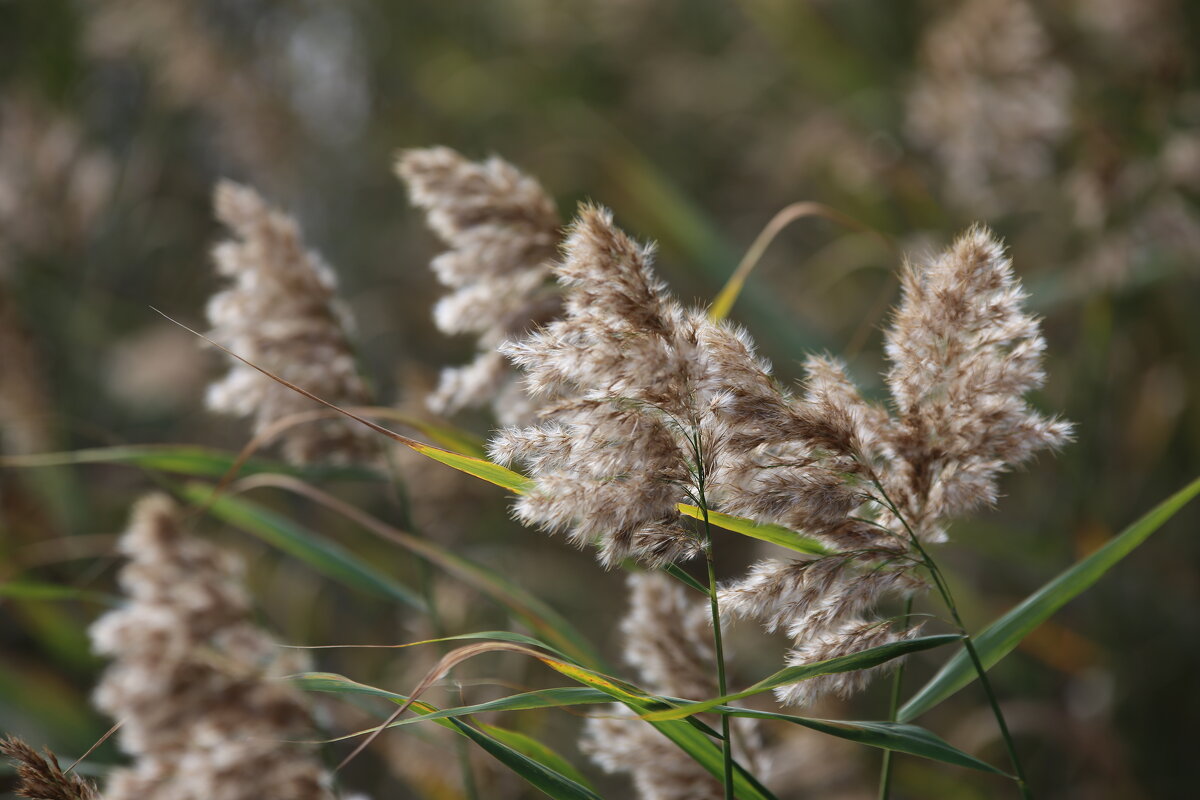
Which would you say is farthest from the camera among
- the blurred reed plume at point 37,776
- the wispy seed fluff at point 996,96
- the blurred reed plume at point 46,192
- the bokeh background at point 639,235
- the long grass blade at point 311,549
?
the blurred reed plume at point 46,192

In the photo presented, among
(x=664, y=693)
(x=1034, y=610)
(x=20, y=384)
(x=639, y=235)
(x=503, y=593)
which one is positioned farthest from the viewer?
→ (x=639, y=235)

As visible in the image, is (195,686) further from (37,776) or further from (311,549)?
(37,776)

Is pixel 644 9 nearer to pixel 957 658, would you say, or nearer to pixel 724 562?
pixel 724 562

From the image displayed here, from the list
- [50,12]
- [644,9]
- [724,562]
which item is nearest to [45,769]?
[724,562]

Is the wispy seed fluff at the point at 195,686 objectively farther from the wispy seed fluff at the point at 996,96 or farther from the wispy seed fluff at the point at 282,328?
the wispy seed fluff at the point at 996,96

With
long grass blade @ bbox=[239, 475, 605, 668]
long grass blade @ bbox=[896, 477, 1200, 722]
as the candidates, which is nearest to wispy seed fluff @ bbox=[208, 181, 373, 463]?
long grass blade @ bbox=[239, 475, 605, 668]

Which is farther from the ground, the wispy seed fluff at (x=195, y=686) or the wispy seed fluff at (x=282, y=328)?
the wispy seed fluff at (x=282, y=328)

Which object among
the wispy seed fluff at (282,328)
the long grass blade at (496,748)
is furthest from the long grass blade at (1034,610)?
the wispy seed fluff at (282,328)

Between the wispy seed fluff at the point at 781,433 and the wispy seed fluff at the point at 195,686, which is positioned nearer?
the wispy seed fluff at the point at 781,433

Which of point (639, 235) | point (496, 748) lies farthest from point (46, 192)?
point (496, 748)
